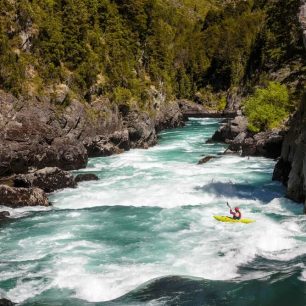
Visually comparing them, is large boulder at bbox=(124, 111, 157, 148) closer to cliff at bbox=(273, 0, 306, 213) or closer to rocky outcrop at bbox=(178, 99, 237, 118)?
cliff at bbox=(273, 0, 306, 213)

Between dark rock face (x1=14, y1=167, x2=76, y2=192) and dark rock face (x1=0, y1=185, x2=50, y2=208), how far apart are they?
3030 millimetres

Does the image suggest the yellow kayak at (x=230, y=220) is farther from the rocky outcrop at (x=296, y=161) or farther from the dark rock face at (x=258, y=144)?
the dark rock face at (x=258, y=144)

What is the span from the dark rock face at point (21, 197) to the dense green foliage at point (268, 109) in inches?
1282

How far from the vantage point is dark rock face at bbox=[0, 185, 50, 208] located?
34844 mm

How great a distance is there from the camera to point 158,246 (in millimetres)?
27188

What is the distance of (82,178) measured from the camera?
4353 cm

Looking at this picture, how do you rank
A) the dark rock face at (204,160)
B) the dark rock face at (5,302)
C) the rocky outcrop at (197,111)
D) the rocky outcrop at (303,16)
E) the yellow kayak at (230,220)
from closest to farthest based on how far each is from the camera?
the dark rock face at (5,302)
the yellow kayak at (230,220)
the rocky outcrop at (303,16)
the dark rock face at (204,160)
the rocky outcrop at (197,111)

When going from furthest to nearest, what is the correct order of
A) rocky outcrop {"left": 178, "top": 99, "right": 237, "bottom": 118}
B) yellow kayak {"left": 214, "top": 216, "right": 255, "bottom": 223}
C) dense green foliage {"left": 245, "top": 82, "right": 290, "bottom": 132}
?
1. rocky outcrop {"left": 178, "top": 99, "right": 237, "bottom": 118}
2. dense green foliage {"left": 245, "top": 82, "right": 290, "bottom": 132}
3. yellow kayak {"left": 214, "top": 216, "right": 255, "bottom": 223}

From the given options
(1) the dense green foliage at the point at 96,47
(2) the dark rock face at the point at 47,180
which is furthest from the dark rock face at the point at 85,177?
(1) the dense green foliage at the point at 96,47

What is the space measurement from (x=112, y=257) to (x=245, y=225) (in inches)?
365

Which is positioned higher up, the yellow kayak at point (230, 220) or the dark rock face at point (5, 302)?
the dark rock face at point (5, 302)

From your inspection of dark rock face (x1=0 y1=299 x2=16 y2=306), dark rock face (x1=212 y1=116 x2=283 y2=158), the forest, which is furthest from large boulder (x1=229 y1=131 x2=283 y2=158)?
dark rock face (x1=0 y1=299 x2=16 y2=306)

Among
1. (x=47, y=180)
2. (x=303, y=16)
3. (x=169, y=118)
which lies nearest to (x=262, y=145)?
(x=303, y=16)

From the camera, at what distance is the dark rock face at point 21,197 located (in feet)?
114
